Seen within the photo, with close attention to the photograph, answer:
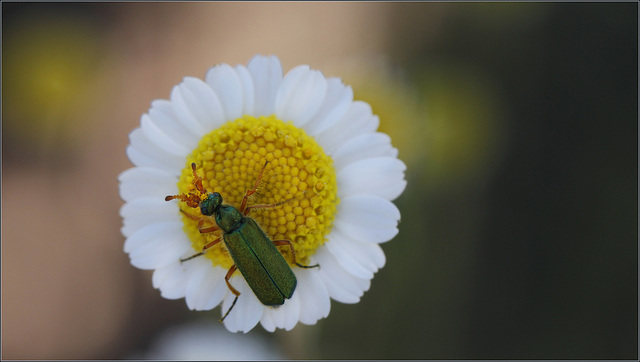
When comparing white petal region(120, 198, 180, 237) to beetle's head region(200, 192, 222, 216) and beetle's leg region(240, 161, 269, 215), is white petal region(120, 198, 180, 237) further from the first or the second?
beetle's leg region(240, 161, 269, 215)

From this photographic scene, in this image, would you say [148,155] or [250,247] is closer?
[250,247]

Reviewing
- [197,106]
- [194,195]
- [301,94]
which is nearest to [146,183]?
[194,195]

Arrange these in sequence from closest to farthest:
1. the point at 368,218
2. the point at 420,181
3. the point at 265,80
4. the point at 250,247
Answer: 1. the point at 250,247
2. the point at 368,218
3. the point at 265,80
4. the point at 420,181

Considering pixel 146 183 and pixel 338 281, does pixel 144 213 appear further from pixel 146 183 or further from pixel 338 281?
pixel 338 281

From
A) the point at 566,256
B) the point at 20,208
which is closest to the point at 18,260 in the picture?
the point at 20,208

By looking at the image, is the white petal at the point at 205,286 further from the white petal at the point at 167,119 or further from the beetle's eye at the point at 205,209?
the white petal at the point at 167,119

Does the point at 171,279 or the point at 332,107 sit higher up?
the point at 332,107

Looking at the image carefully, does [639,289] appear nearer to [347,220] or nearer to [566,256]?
[566,256]

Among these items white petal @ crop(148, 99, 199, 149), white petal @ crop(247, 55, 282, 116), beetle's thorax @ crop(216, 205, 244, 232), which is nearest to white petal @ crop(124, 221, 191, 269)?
beetle's thorax @ crop(216, 205, 244, 232)
